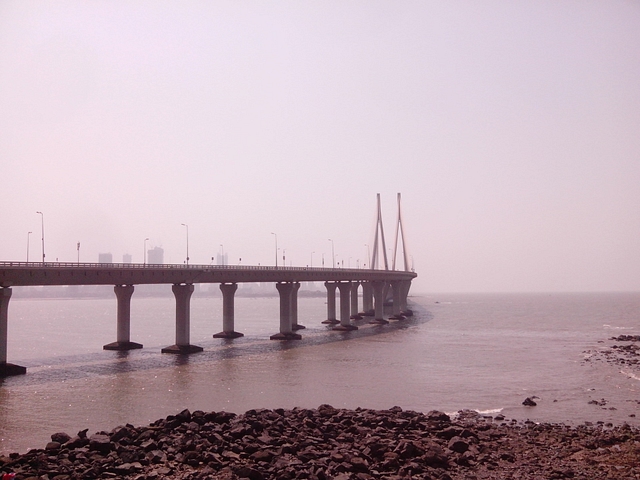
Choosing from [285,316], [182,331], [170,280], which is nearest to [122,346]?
[182,331]

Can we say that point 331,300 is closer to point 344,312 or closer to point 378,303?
point 378,303

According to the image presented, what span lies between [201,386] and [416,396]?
16.2 metres

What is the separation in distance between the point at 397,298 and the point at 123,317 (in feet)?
296

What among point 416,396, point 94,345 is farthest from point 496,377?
point 94,345

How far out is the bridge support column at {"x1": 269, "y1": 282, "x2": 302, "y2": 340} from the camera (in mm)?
85294

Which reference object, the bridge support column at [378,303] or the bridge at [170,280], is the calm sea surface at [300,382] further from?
the bridge support column at [378,303]

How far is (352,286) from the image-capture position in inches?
4828

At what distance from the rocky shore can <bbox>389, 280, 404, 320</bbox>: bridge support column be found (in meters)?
107

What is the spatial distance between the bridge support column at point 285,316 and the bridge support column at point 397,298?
50.7m

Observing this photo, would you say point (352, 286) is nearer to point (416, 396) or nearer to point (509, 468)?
point (416, 396)

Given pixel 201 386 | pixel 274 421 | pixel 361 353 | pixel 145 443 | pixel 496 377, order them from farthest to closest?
pixel 361 353 → pixel 496 377 → pixel 201 386 → pixel 274 421 → pixel 145 443

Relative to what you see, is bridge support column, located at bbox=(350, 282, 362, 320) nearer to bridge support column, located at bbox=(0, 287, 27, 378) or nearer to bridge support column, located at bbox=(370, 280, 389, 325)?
bridge support column, located at bbox=(370, 280, 389, 325)

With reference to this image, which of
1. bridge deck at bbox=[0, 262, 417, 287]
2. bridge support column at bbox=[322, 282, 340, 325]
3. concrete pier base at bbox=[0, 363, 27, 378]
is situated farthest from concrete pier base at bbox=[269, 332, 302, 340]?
concrete pier base at bbox=[0, 363, 27, 378]

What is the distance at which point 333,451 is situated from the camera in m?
25.1
